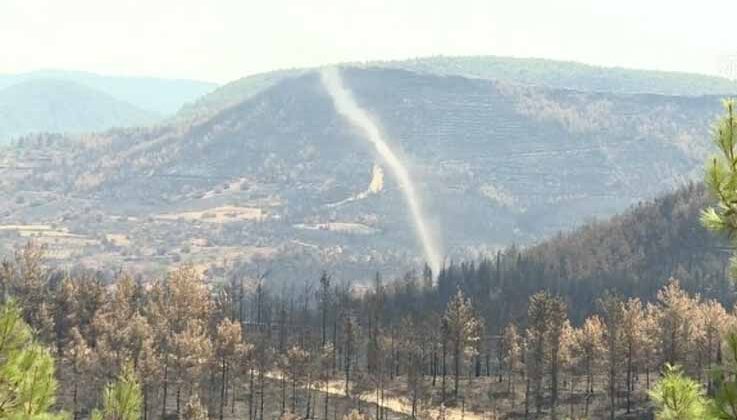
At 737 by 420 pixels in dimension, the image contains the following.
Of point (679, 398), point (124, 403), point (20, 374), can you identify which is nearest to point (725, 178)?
point (679, 398)

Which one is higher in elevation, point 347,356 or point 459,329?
point 459,329

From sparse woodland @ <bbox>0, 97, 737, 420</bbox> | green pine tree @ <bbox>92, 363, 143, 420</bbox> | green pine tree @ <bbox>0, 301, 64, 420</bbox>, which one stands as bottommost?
sparse woodland @ <bbox>0, 97, 737, 420</bbox>

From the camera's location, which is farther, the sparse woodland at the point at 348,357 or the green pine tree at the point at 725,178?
the sparse woodland at the point at 348,357

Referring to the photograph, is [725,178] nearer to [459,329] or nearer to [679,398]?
[679,398]

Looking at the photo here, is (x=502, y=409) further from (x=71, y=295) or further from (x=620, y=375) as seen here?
(x=71, y=295)

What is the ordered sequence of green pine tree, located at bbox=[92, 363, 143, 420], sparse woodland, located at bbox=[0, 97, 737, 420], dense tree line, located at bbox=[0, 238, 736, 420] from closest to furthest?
1. green pine tree, located at bbox=[92, 363, 143, 420]
2. sparse woodland, located at bbox=[0, 97, 737, 420]
3. dense tree line, located at bbox=[0, 238, 736, 420]

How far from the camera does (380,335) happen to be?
407ft

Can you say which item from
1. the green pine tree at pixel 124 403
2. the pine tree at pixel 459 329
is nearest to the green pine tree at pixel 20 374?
the green pine tree at pixel 124 403

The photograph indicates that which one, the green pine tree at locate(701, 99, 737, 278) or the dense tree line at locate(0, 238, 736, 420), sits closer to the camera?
the green pine tree at locate(701, 99, 737, 278)

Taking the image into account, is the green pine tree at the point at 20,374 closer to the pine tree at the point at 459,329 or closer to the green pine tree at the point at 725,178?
the green pine tree at the point at 725,178

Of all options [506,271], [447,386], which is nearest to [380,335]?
[447,386]

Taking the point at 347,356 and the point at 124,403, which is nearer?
the point at 124,403

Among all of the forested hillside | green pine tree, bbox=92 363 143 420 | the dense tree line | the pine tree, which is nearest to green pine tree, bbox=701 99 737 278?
green pine tree, bbox=92 363 143 420

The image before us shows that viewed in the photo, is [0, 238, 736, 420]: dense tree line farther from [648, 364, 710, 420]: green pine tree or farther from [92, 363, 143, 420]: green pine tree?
[648, 364, 710, 420]: green pine tree
